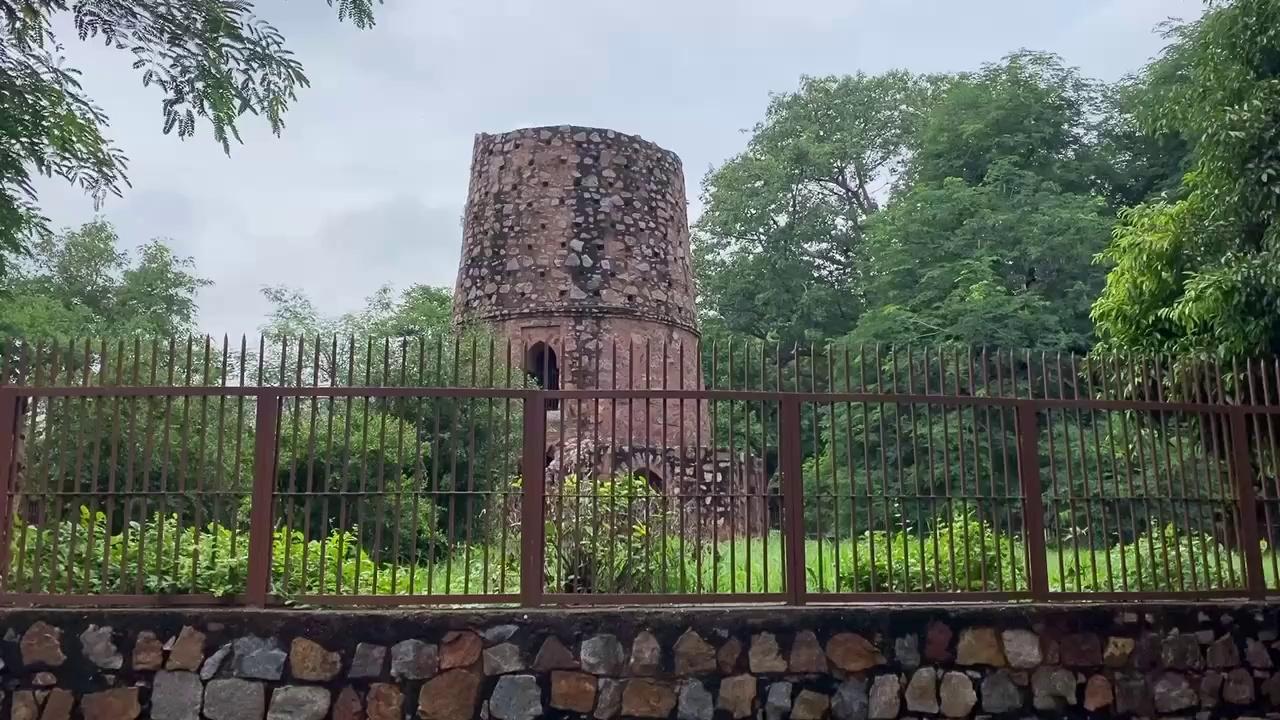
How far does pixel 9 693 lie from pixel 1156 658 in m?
5.15

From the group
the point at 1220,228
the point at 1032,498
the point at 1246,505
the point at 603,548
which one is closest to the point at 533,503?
the point at 603,548

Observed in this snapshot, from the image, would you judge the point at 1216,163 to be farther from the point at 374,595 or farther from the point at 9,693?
the point at 9,693

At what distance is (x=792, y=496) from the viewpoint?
4.96 m

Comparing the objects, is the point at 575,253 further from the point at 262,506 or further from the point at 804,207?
the point at 804,207

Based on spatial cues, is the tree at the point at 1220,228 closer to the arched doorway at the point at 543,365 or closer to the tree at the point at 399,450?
the tree at the point at 399,450

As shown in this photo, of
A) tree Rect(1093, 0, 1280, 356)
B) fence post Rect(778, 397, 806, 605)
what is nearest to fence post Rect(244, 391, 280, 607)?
fence post Rect(778, 397, 806, 605)

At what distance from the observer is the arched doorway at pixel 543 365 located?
13.0 m

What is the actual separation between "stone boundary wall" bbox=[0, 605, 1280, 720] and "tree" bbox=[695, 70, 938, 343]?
1847cm

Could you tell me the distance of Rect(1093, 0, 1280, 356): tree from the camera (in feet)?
28.2

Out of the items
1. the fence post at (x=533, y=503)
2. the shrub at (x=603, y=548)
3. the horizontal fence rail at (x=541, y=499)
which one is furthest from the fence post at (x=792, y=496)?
the fence post at (x=533, y=503)

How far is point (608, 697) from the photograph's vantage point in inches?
181

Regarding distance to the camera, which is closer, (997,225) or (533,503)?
(533,503)

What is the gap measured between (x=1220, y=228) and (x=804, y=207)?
16347mm

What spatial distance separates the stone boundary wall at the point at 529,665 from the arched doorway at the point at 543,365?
8207 millimetres
